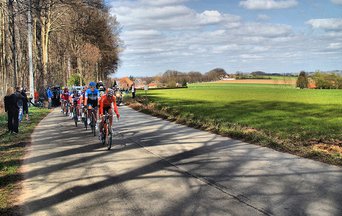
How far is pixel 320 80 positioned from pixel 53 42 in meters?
83.8

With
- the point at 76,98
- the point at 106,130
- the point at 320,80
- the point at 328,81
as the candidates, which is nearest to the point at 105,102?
the point at 106,130

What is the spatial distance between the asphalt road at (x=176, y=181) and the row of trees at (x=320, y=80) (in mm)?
109097

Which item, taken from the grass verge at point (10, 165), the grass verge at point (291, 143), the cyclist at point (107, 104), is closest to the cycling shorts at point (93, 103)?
the grass verge at point (10, 165)

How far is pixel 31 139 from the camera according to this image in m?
15.7

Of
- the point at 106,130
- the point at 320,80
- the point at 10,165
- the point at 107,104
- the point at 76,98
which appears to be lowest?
the point at 10,165

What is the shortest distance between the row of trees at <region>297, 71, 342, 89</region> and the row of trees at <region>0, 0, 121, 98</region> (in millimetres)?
70751

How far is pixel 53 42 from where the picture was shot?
180ft

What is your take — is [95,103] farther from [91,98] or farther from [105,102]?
[105,102]

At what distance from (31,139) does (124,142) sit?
3.91 meters

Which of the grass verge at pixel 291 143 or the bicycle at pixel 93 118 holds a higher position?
the bicycle at pixel 93 118

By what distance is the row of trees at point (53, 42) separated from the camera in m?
33.3

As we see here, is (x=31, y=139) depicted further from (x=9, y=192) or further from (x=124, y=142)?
(x=9, y=192)

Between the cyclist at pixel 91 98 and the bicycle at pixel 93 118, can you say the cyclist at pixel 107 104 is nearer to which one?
the bicycle at pixel 93 118

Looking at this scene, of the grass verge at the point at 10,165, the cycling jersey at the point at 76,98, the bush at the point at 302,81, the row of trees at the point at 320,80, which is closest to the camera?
the grass verge at the point at 10,165
